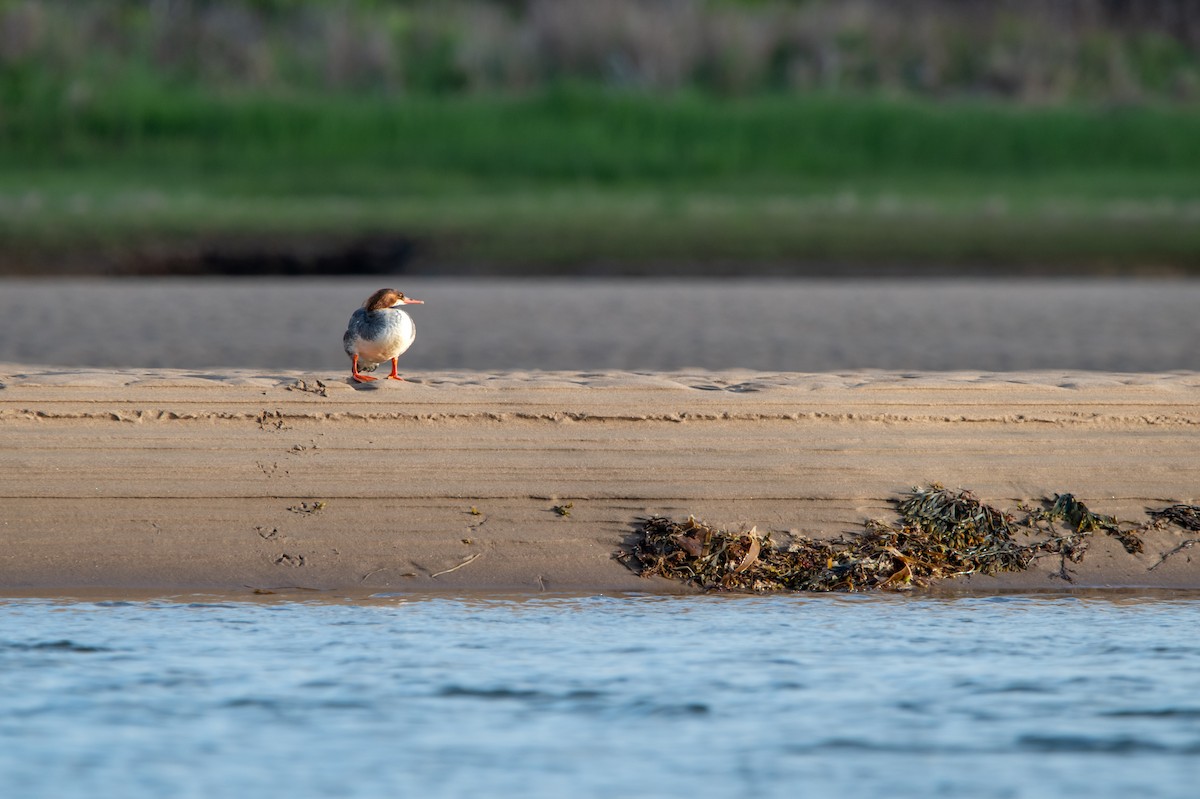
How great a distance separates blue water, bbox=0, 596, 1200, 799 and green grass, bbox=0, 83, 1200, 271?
37.3 feet

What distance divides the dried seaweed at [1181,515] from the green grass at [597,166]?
36.1ft

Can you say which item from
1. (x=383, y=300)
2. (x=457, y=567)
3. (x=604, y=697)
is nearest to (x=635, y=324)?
(x=383, y=300)

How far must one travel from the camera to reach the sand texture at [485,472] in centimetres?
380

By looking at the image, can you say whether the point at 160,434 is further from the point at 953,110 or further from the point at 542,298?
the point at 953,110

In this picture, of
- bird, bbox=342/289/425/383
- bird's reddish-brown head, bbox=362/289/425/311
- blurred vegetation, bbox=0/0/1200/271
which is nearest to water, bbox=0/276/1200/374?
blurred vegetation, bbox=0/0/1200/271

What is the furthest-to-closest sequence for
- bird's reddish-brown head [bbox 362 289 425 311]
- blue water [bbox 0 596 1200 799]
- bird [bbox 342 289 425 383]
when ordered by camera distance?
A: bird's reddish-brown head [bbox 362 289 425 311] < bird [bbox 342 289 425 383] < blue water [bbox 0 596 1200 799]

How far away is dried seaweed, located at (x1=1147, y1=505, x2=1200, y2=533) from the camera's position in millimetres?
3904

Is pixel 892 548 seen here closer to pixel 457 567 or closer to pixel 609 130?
pixel 457 567

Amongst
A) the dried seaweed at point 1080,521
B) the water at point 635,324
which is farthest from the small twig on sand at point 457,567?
the water at point 635,324

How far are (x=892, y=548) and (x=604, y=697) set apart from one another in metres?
0.98

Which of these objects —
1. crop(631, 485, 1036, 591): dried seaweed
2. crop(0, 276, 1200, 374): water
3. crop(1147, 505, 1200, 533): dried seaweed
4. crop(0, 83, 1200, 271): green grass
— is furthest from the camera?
crop(0, 83, 1200, 271): green grass

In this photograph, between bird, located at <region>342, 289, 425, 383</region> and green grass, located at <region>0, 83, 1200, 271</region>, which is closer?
bird, located at <region>342, 289, 425, 383</region>

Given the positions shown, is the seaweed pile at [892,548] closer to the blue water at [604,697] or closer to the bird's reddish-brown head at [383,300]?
the blue water at [604,697]

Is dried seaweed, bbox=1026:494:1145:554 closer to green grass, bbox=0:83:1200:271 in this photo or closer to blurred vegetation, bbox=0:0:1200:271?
blurred vegetation, bbox=0:0:1200:271
